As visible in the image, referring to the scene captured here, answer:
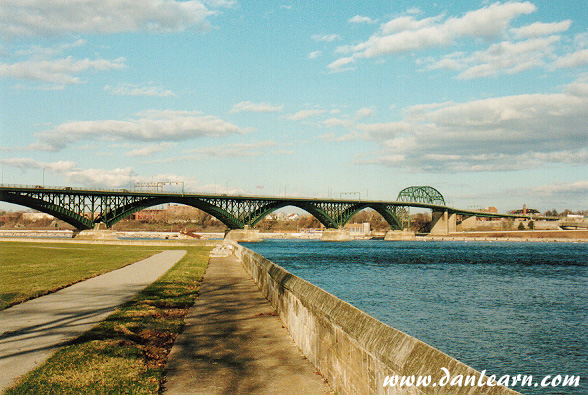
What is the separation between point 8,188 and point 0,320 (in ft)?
350

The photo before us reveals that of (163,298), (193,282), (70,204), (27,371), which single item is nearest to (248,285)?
(193,282)

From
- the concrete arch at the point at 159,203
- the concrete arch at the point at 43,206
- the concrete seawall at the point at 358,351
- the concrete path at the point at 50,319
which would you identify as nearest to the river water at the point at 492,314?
the concrete seawall at the point at 358,351

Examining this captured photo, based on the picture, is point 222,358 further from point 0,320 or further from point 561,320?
point 561,320

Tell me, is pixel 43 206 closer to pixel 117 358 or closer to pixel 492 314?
pixel 492 314

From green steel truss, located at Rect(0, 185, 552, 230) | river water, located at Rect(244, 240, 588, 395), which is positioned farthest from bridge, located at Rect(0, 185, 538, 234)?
river water, located at Rect(244, 240, 588, 395)

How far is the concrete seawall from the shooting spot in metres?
4.95

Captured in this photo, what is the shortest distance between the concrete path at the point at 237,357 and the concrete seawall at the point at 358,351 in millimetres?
425

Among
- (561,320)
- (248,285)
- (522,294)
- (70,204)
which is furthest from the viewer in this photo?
(70,204)

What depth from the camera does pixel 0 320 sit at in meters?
12.9

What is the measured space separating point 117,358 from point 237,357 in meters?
2.31

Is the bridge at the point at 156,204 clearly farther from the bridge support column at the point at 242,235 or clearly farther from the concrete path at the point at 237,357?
the concrete path at the point at 237,357

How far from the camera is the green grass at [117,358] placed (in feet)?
24.5

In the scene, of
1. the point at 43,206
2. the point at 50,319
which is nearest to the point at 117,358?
the point at 50,319

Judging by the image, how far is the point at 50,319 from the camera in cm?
1301
